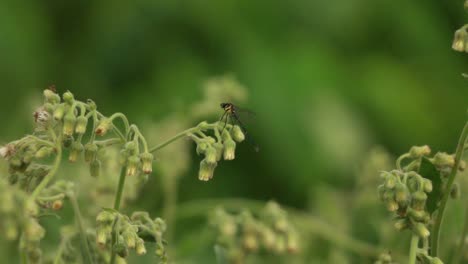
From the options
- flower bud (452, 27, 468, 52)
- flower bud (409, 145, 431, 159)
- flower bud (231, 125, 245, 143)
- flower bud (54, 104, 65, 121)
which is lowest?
flower bud (54, 104, 65, 121)

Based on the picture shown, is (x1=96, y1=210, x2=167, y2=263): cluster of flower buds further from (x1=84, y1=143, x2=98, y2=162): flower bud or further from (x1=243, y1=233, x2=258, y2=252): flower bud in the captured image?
(x1=243, y1=233, x2=258, y2=252): flower bud

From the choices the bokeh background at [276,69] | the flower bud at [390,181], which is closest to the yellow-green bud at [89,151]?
the flower bud at [390,181]

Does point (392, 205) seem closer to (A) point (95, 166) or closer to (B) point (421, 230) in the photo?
(B) point (421, 230)

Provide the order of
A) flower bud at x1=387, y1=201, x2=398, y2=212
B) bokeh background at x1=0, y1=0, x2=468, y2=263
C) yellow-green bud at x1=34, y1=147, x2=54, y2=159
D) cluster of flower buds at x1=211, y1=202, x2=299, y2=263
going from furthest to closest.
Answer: bokeh background at x1=0, y1=0, x2=468, y2=263
cluster of flower buds at x1=211, y1=202, x2=299, y2=263
flower bud at x1=387, y1=201, x2=398, y2=212
yellow-green bud at x1=34, y1=147, x2=54, y2=159

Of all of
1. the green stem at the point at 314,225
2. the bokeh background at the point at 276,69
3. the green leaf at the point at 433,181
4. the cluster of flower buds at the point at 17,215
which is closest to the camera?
the cluster of flower buds at the point at 17,215

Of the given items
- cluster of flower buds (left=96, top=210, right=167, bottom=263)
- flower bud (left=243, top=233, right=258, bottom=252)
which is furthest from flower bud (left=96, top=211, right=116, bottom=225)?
flower bud (left=243, top=233, right=258, bottom=252)

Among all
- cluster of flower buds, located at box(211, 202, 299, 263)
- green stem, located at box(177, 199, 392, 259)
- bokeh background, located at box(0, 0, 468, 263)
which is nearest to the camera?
cluster of flower buds, located at box(211, 202, 299, 263)

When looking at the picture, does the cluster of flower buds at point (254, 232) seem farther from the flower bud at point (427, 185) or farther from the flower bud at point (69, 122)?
the flower bud at point (69, 122)
